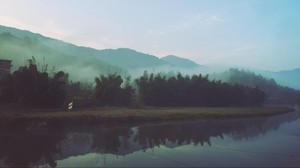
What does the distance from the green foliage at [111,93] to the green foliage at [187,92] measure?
6.61m

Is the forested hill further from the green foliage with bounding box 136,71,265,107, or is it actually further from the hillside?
the hillside

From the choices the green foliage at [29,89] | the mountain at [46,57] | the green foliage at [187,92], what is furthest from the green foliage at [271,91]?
the green foliage at [29,89]

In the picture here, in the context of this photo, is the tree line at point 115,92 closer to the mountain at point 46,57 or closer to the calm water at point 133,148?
the calm water at point 133,148

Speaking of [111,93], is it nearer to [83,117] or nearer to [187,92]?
[83,117]

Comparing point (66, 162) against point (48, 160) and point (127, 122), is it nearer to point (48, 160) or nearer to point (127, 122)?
point (48, 160)

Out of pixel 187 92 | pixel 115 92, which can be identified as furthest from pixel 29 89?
pixel 187 92

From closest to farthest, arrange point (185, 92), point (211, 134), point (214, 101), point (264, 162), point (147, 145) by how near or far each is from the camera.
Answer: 1. point (264, 162)
2. point (147, 145)
3. point (211, 134)
4. point (185, 92)
5. point (214, 101)

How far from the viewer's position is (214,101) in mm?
68375

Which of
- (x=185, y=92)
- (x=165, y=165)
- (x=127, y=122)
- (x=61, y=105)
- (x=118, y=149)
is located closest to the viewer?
(x=165, y=165)

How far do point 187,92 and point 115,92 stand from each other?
18169 mm

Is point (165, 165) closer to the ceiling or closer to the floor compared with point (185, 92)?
closer to the floor

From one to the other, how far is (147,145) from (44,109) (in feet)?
54.2

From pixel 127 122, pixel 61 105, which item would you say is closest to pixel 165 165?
pixel 127 122

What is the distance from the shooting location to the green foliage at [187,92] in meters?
57.2
